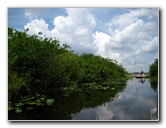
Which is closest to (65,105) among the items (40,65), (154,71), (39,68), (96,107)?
(96,107)

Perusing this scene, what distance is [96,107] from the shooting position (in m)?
5.72

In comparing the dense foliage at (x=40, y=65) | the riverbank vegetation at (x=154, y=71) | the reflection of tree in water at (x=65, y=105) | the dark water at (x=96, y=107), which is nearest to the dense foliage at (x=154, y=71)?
the riverbank vegetation at (x=154, y=71)

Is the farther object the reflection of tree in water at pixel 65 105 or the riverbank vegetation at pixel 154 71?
the reflection of tree in water at pixel 65 105

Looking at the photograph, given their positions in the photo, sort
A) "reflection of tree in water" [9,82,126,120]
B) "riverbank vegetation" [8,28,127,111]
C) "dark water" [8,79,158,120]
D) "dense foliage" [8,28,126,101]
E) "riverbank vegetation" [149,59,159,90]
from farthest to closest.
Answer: "dense foliage" [8,28,126,101]
"riverbank vegetation" [8,28,127,111]
"reflection of tree in water" [9,82,126,120]
"dark water" [8,79,158,120]
"riverbank vegetation" [149,59,159,90]

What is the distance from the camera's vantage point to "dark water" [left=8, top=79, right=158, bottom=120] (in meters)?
4.33

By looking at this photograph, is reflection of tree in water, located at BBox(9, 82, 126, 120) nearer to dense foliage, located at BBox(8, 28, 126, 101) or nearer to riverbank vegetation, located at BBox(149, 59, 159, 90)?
dense foliage, located at BBox(8, 28, 126, 101)

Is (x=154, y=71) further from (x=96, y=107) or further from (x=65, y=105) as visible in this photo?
(x=65, y=105)

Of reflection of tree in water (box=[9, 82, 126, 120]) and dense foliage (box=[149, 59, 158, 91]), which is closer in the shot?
dense foliage (box=[149, 59, 158, 91])

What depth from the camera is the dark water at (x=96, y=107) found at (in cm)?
433

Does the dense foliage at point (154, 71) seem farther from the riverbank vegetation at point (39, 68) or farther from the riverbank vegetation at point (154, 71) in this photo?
the riverbank vegetation at point (39, 68)

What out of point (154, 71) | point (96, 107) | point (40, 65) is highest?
point (40, 65)

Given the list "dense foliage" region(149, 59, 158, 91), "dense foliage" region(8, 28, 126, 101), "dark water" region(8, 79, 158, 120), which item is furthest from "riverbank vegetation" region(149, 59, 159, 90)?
"dense foliage" region(8, 28, 126, 101)

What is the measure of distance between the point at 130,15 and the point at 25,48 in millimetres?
2764
